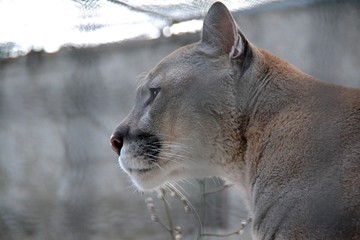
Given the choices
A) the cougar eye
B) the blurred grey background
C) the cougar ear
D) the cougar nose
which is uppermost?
the cougar ear

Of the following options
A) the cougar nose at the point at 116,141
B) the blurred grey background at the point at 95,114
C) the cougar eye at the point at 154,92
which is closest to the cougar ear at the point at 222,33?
the cougar eye at the point at 154,92

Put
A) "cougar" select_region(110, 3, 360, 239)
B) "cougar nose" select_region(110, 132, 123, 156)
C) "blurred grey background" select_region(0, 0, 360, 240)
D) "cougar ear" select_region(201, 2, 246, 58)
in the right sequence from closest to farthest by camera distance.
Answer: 1. "cougar" select_region(110, 3, 360, 239)
2. "cougar ear" select_region(201, 2, 246, 58)
3. "cougar nose" select_region(110, 132, 123, 156)
4. "blurred grey background" select_region(0, 0, 360, 240)

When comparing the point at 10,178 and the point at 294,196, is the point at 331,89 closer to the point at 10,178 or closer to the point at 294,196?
the point at 294,196

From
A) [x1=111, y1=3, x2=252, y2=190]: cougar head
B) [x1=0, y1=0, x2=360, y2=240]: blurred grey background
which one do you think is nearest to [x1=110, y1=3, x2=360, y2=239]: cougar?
[x1=111, y1=3, x2=252, y2=190]: cougar head

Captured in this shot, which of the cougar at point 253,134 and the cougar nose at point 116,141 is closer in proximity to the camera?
the cougar at point 253,134

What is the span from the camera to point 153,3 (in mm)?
3186

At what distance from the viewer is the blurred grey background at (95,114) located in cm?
389

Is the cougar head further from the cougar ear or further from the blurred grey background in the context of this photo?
the blurred grey background

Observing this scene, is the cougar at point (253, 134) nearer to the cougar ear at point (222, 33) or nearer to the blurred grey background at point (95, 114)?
the cougar ear at point (222, 33)

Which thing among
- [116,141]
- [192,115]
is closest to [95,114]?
[116,141]

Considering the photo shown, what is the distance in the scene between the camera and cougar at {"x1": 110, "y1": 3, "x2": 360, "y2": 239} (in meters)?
1.97

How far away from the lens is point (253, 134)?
2246mm

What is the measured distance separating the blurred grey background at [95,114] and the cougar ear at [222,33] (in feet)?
3.20

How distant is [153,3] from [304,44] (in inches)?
59.7
